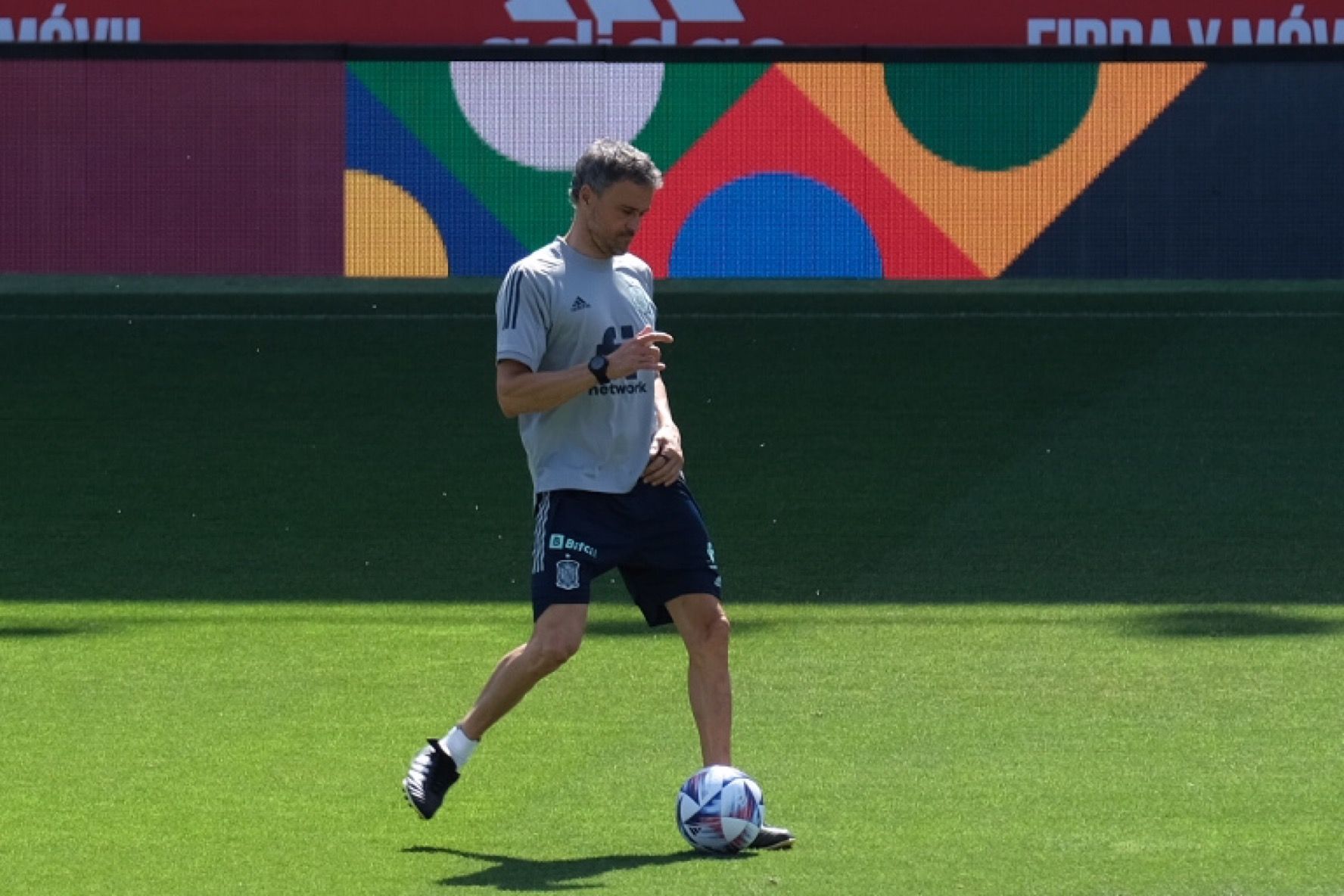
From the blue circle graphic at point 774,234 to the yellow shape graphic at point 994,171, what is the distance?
0.45m

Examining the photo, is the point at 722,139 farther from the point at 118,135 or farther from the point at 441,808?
the point at 441,808

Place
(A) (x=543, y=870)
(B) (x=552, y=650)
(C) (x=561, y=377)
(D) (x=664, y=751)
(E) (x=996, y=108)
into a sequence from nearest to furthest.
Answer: (A) (x=543, y=870) < (C) (x=561, y=377) < (B) (x=552, y=650) < (D) (x=664, y=751) < (E) (x=996, y=108)

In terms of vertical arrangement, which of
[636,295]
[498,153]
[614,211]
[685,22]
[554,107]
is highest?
[685,22]

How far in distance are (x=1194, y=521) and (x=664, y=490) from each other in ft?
18.4

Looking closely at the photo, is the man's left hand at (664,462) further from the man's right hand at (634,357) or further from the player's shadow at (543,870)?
the player's shadow at (543,870)

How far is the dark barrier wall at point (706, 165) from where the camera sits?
1711 cm

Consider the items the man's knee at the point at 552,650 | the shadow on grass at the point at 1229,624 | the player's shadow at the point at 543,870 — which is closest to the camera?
the player's shadow at the point at 543,870

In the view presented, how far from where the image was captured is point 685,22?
63.2ft

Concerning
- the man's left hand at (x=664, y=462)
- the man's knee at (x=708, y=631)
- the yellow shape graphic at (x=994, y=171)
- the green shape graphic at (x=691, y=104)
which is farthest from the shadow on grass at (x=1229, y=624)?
the green shape graphic at (x=691, y=104)

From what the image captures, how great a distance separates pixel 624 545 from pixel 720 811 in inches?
28.9

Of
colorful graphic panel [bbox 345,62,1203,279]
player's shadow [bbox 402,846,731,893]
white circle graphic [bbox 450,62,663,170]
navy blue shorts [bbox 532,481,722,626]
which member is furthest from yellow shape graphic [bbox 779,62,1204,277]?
player's shadow [bbox 402,846,731,893]

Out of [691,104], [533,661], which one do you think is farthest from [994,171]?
[533,661]

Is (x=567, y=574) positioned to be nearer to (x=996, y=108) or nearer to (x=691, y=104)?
(x=691, y=104)

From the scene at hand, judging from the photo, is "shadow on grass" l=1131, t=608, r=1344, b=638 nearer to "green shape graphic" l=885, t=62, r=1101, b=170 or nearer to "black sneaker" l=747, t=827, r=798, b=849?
"black sneaker" l=747, t=827, r=798, b=849
